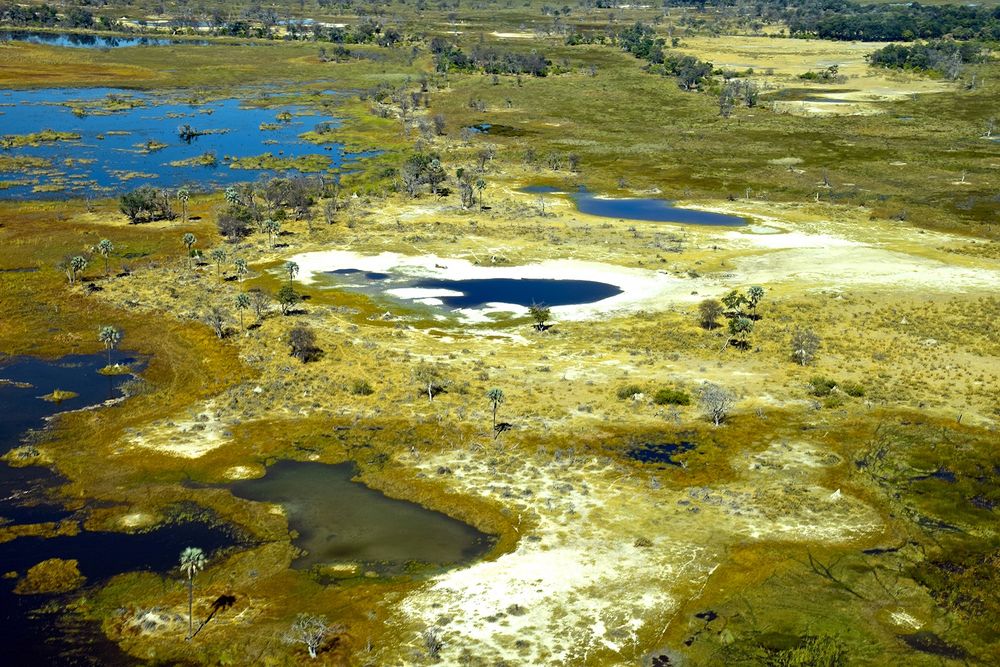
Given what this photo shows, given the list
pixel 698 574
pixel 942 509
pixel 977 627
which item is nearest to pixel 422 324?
pixel 698 574

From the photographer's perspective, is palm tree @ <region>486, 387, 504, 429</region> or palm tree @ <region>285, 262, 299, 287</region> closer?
palm tree @ <region>486, 387, 504, 429</region>

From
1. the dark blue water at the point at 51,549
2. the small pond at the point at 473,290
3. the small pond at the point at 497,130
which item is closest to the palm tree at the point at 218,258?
the small pond at the point at 473,290

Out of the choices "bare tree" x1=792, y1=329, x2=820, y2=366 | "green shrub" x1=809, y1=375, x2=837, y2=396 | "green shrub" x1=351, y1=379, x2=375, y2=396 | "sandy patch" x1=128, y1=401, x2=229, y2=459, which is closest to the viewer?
"sandy patch" x1=128, y1=401, x2=229, y2=459

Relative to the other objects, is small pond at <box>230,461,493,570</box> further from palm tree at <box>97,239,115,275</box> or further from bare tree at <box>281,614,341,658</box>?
palm tree at <box>97,239,115,275</box>

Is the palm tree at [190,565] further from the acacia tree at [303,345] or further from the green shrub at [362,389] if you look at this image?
the acacia tree at [303,345]

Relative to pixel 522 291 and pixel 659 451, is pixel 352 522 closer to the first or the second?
pixel 659 451

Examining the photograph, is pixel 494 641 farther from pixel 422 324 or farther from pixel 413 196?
pixel 413 196

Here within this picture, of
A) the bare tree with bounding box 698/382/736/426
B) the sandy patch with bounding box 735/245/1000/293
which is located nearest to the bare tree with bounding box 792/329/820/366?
the bare tree with bounding box 698/382/736/426
